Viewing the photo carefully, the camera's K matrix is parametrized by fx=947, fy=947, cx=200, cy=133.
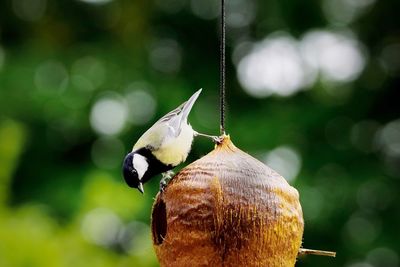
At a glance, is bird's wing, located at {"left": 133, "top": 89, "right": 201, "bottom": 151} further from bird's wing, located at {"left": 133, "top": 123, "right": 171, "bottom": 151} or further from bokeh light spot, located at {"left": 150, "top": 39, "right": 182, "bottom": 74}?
bokeh light spot, located at {"left": 150, "top": 39, "right": 182, "bottom": 74}

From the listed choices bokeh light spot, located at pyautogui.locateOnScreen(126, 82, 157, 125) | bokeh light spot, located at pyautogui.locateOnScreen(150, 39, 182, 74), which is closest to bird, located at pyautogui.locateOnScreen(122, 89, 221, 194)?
bokeh light spot, located at pyautogui.locateOnScreen(126, 82, 157, 125)

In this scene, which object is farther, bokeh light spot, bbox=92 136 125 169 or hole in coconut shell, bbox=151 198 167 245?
bokeh light spot, bbox=92 136 125 169

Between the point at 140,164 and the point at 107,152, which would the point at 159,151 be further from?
the point at 107,152

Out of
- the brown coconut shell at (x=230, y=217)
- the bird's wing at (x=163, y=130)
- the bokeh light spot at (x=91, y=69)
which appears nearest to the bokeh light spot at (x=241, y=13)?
the bokeh light spot at (x=91, y=69)

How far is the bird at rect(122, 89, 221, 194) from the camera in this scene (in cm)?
308

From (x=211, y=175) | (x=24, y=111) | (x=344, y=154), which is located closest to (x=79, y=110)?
(x=24, y=111)

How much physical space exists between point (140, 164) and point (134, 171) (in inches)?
2.7

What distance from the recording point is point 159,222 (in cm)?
291

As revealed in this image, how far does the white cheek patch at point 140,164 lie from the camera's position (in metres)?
3.08

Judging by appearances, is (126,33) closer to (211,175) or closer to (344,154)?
(344,154)

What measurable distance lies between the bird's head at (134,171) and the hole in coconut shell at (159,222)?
0.14 m

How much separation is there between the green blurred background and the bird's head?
260 centimetres

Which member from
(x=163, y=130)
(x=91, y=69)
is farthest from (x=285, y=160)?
(x=163, y=130)

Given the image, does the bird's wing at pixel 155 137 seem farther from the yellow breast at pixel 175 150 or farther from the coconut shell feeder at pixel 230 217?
the coconut shell feeder at pixel 230 217
